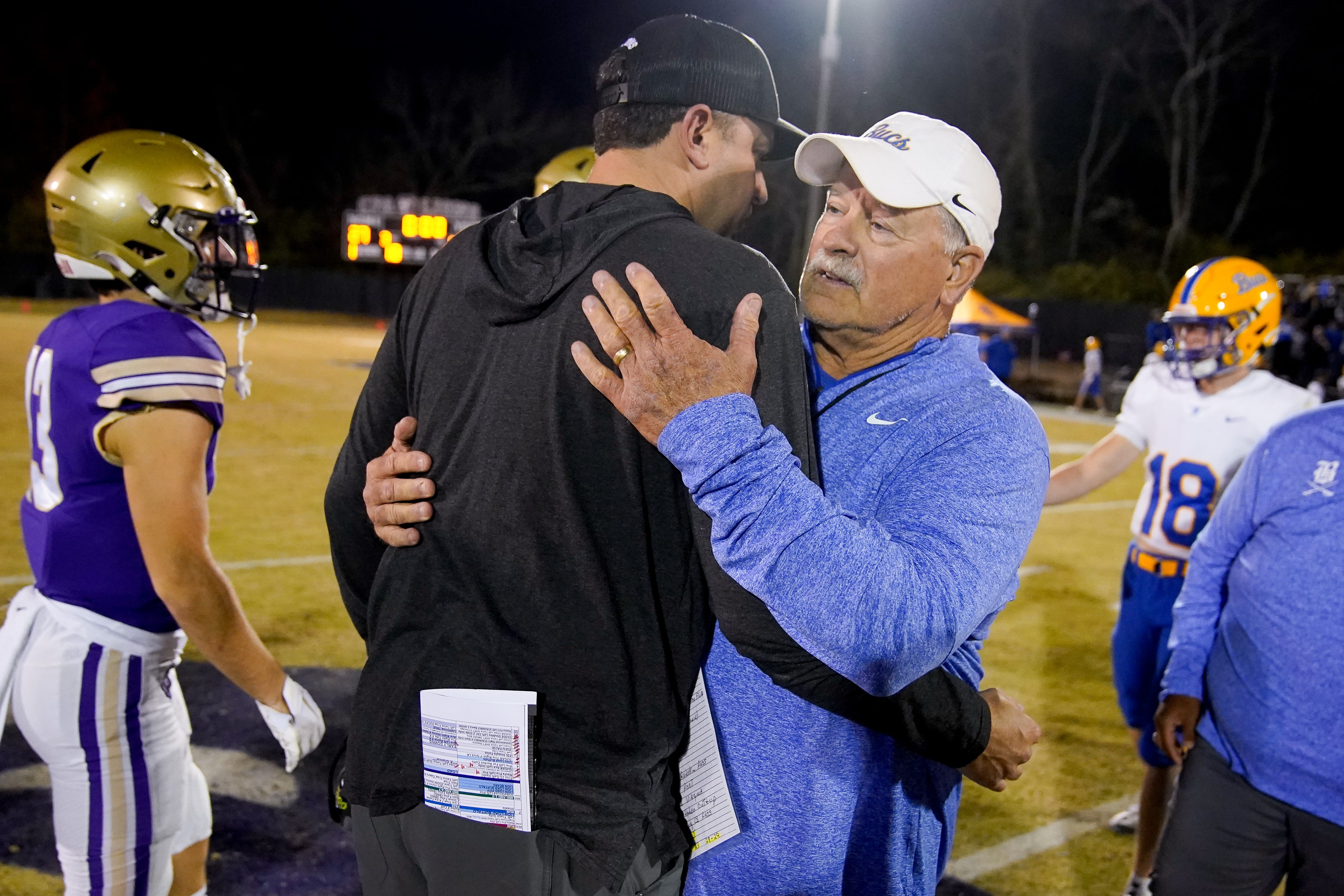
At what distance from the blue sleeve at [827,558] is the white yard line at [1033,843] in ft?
8.47

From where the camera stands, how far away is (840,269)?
188 cm

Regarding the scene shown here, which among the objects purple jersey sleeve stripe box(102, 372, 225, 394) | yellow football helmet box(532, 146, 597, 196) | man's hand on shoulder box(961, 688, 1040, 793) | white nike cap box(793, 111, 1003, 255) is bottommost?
man's hand on shoulder box(961, 688, 1040, 793)

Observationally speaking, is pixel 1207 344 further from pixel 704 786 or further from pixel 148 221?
pixel 148 221

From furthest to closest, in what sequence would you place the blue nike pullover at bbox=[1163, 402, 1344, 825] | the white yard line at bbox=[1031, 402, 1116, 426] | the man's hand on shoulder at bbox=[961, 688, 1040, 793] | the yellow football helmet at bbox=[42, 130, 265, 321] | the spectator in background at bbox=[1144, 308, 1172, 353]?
the white yard line at bbox=[1031, 402, 1116, 426] → the spectator in background at bbox=[1144, 308, 1172, 353] → the yellow football helmet at bbox=[42, 130, 265, 321] → the blue nike pullover at bbox=[1163, 402, 1344, 825] → the man's hand on shoulder at bbox=[961, 688, 1040, 793]

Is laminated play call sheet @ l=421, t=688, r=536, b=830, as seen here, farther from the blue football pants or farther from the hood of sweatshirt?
the blue football pants

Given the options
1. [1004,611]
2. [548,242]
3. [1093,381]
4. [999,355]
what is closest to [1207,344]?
[1004,611]

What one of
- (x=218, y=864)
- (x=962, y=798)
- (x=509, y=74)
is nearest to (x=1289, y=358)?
(x=962, y=798)

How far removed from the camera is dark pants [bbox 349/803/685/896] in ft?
4.97

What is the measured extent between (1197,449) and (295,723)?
11.5 ft

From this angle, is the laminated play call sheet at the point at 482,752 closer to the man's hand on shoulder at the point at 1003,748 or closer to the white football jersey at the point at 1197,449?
the man's hand on shoulder at the point at 1003,748

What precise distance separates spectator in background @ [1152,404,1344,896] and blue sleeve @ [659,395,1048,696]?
4.38 ft

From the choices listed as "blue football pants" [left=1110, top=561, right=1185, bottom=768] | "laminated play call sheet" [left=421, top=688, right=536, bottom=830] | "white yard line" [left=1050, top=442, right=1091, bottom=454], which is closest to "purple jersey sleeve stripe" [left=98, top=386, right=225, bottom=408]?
"laminated play call sheet" [left=421, top=688, right=536, bottom=830]

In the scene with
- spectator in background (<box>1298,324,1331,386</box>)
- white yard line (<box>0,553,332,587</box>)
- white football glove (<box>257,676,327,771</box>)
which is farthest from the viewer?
spectator in background (<box>1298,324,1331,386</box>)

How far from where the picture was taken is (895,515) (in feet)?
5.10
